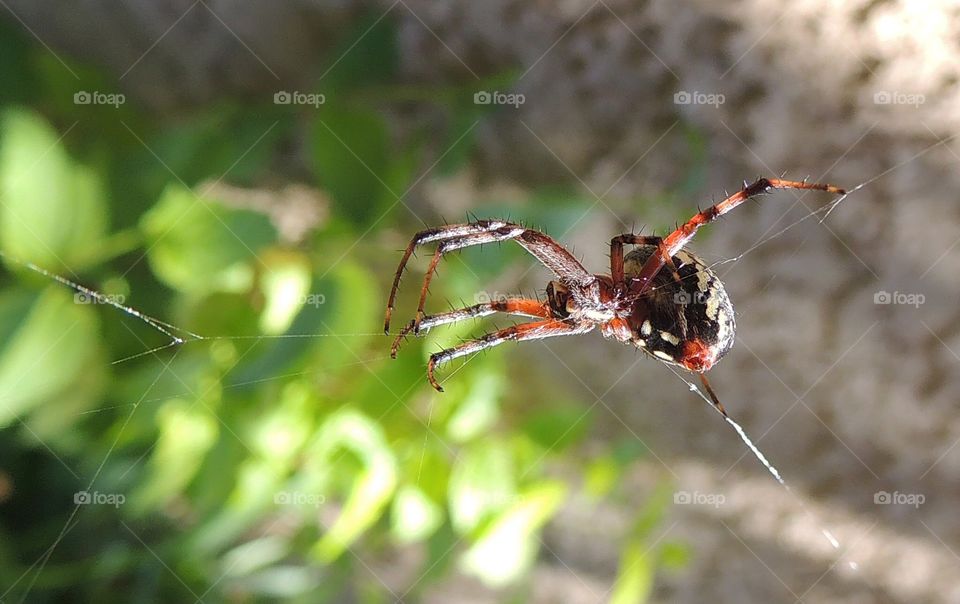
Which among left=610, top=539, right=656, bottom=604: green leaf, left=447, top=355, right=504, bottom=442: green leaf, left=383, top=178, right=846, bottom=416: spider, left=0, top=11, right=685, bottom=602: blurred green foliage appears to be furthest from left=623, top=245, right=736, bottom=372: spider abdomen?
left=610, top=539, right=656, bottom=604: green leaf

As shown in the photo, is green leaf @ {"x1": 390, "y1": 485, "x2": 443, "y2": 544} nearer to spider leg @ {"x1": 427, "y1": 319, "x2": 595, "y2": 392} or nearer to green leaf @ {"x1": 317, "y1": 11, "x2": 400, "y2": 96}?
spider leg @ {"x1": 427, "y1": 319, "x2": 595, "y2": 392}

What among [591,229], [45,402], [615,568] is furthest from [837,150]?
[45,402]

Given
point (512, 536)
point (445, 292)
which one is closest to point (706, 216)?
point (445, 292)

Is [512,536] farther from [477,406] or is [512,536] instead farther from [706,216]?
[706,216]

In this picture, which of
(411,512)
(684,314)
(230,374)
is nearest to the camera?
(684,314)

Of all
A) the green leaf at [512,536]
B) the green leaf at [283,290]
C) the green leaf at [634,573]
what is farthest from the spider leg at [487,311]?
the green leaf at [634,573]

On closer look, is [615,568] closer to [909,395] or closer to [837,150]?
[909,395]

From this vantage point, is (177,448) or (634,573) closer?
(177,448)
